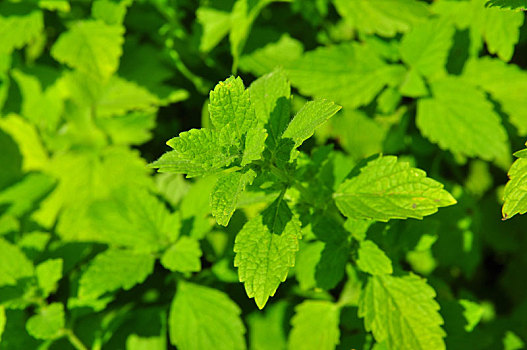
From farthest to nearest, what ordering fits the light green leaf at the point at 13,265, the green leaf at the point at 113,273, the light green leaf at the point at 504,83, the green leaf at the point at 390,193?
the light green leaf at the point at 504,83
the light green leaf at the point at 13,265
the green leaf at the point at 113,273
the green leaf at the point at 390,193

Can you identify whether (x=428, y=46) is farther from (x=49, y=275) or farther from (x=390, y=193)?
(x=49, y=275)

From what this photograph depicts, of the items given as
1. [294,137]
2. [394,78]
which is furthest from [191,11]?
[294,137]

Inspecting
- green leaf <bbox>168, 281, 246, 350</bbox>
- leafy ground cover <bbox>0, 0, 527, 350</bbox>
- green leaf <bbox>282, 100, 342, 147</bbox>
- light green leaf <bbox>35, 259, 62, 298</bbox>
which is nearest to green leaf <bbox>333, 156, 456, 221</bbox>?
leafy ground cover <bbox>0, 0, 527, 350</bbox>

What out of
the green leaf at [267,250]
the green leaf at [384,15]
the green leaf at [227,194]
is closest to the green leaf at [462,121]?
the green leaf at [384,15]

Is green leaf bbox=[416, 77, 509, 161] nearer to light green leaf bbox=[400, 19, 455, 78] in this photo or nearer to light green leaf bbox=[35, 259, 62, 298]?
light green leaf bbox=[400, 19, 455, 78]

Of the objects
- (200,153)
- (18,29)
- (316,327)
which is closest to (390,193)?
(200,153)

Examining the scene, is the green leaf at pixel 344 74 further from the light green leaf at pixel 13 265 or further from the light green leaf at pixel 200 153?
the light green leaf at pixel 13 265

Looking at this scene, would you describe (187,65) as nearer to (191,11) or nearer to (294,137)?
(191,11)
